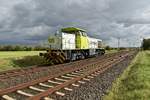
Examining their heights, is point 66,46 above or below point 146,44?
below

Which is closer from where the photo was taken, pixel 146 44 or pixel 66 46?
pixel 66 46

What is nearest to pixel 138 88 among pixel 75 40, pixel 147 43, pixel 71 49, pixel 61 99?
pixel 61 99

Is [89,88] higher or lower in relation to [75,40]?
lower

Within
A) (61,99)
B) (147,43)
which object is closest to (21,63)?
(61,99)

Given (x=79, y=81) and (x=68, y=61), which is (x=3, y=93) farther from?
(x=68, y=61)

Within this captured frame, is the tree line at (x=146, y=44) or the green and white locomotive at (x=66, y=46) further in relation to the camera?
the tree line at (x=146, y=44)

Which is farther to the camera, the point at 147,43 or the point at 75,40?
the point at 147,43

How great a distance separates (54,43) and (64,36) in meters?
1.10

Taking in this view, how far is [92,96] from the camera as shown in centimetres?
761

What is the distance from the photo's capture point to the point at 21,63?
2080 centimetres

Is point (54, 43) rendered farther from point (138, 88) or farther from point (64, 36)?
point (138, 88)

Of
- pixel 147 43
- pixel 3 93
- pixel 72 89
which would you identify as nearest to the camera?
pixel 3 93

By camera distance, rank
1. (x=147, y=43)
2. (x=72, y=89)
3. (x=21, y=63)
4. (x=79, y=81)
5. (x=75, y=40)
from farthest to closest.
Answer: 1. (x=147, y=43)
2. (x=75, y=40)
3. (x=21, y=63)
4. (x=79, y=81)
5. (x=72, y=89)

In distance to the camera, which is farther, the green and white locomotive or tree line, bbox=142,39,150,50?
tree line, bbox=142,39,150,50
